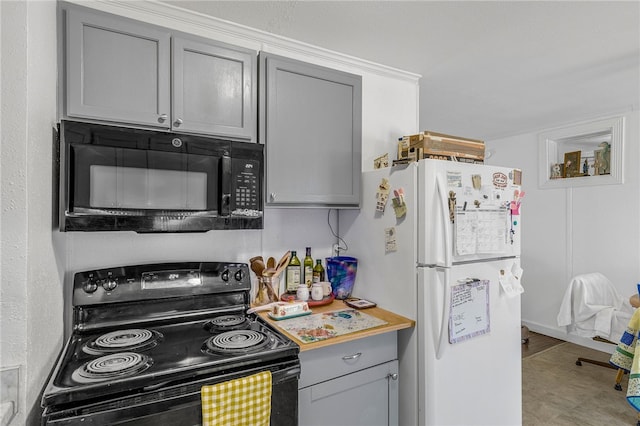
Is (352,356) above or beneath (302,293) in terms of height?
beneath

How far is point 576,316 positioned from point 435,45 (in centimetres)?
280

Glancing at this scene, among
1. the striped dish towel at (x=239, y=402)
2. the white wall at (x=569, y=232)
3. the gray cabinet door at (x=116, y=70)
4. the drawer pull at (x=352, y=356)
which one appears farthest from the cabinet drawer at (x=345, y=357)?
the white wall at (x=569, y=232)

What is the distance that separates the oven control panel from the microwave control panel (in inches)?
15.7

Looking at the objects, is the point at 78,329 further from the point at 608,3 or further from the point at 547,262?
the point at 547,262

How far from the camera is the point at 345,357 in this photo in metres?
1.61

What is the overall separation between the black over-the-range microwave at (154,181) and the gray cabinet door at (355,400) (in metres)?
0.81

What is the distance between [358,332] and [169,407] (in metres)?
0.81

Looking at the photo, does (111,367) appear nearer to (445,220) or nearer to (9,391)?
(9,391)

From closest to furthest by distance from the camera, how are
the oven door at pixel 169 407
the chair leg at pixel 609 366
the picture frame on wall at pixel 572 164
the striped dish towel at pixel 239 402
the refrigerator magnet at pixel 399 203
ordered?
the oven door at pixel 169 407
the striped dish towel at pixel 239 402
the refrigerator magnet at pixel 399 203
the chair leg at pixel 609 366
the picture frame on wall at pixel 572 164

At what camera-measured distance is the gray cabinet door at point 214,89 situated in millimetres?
1569

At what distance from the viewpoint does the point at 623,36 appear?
78.1 inches

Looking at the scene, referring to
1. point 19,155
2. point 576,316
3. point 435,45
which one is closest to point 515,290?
point 435,45

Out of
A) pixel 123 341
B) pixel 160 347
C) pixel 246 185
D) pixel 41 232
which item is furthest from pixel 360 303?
pixel 41 232

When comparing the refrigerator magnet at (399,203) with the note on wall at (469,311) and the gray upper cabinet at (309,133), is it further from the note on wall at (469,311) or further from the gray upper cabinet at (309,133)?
the note on wall at (469,311)
